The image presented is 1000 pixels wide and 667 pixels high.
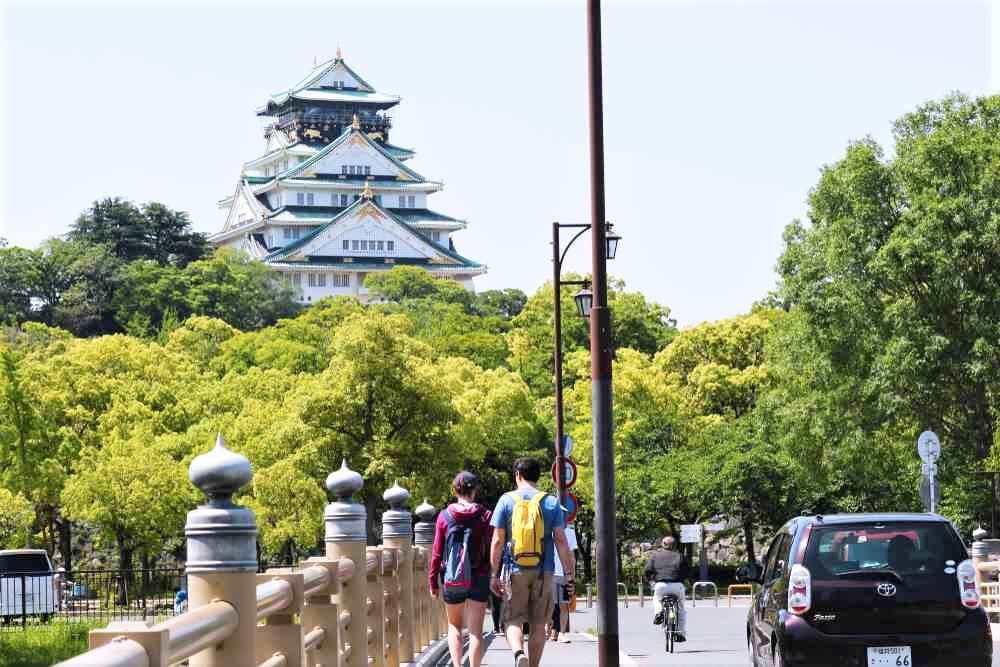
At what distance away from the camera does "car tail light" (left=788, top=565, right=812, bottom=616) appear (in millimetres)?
13125

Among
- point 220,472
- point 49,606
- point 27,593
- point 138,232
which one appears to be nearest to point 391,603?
point 220,472

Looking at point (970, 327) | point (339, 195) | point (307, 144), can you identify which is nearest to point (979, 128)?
point (970, 327)

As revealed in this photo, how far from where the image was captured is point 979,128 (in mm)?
46250

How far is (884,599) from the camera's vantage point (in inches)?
515

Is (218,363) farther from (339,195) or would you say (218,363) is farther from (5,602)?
(339,195)

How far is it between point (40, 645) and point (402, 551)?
14991mm

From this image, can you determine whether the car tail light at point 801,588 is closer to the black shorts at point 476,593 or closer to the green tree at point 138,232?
the black shorts at point 476,593

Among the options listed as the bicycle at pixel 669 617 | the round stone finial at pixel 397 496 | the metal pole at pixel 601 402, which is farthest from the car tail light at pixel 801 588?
the bicycle at pixel 669 617

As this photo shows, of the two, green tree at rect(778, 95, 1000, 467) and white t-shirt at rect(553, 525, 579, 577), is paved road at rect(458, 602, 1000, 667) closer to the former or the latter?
white t-shirt at rect(553, 525, 579, 577)

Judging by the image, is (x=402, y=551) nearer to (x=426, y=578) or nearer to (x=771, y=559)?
(x=426, y=578)

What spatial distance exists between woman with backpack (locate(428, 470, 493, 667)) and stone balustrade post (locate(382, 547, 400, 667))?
211 centimetres

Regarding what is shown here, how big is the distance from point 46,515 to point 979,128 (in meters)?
32.9

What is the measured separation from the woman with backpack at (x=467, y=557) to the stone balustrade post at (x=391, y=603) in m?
2.11

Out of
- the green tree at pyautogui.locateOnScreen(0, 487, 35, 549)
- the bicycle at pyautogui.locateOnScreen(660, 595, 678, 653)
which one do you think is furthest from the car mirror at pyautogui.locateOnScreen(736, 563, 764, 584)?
the green tree at pyautogui.locateOnScreen(0, 487, 35, 549)
